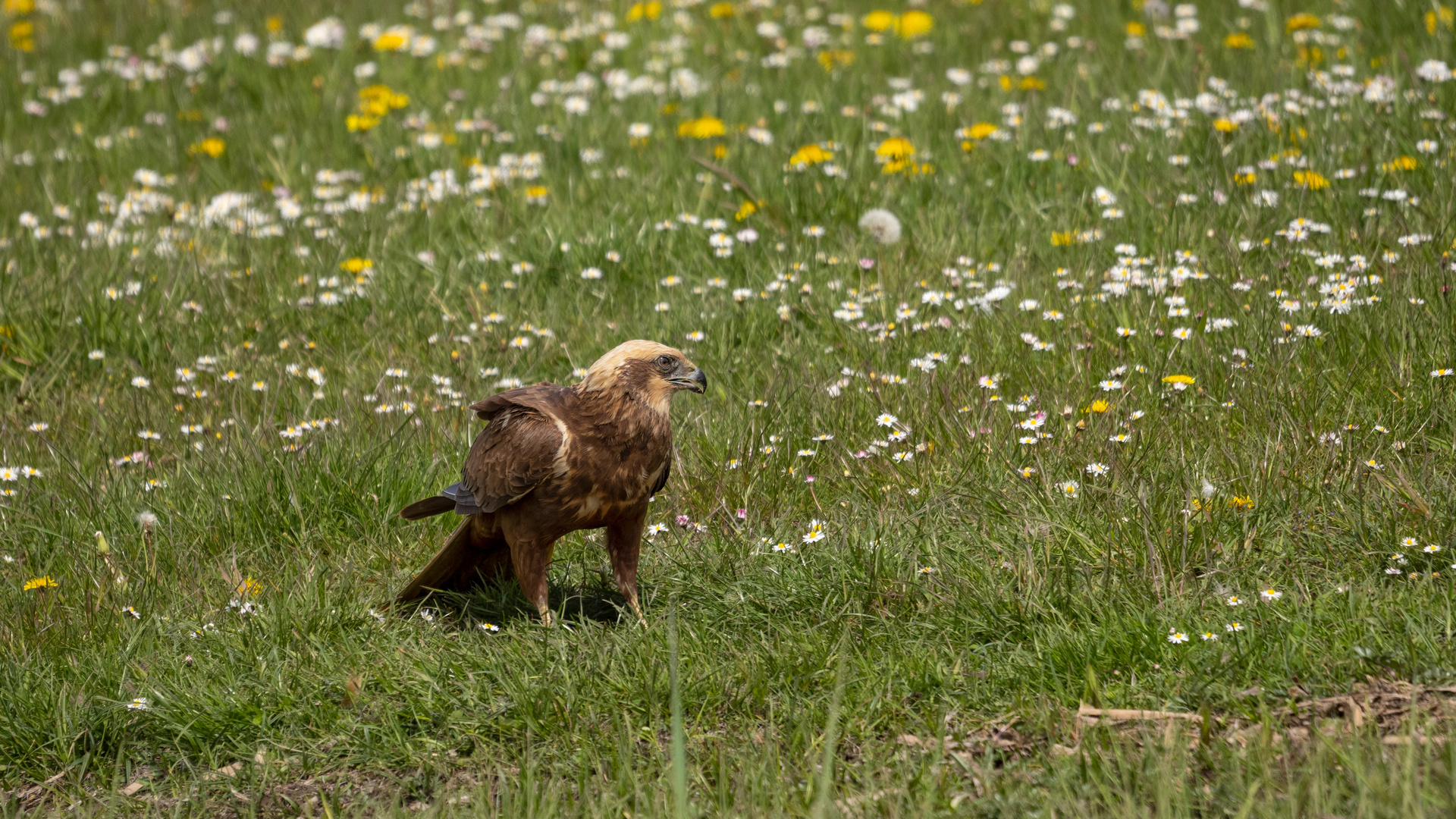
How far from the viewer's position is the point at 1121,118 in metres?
6.70

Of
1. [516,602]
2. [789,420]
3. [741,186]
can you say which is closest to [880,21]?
[741,186]

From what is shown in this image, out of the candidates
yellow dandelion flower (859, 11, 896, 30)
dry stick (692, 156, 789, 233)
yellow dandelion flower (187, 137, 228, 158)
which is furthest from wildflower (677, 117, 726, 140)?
yellow dandelion flower (187, 137, 228, 158)

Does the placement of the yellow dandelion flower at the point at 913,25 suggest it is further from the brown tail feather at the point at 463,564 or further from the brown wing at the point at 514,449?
the brown tail feather at the point at 463,564

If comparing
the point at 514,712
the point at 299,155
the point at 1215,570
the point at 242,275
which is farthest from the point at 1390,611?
the point at 299,155

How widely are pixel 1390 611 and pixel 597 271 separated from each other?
12.3 ft

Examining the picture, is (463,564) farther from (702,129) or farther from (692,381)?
(702,129)

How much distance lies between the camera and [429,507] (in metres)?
4.05

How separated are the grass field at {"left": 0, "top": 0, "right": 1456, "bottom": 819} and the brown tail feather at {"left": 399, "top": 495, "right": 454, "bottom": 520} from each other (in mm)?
315

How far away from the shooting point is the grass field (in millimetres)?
3229

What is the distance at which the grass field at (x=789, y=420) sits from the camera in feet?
10.6

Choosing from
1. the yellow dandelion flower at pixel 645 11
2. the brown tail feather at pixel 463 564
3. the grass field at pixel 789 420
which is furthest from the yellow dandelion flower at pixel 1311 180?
the yellow dandelion flower at pixel 645 11

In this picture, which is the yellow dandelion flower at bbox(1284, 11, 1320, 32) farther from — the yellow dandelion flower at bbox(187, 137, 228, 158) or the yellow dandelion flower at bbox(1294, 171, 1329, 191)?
the yellow dandelion flower at bbox(187, 137, 228, 158)

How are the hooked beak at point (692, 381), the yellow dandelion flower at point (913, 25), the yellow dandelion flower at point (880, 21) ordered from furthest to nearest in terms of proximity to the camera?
1. the yellow dandelion flower at point (880, 21)
2. the yellow dandelion flower at point (913, 25)
3. the hooked beak at point (692, 381)

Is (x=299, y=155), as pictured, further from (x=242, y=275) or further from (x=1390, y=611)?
(x=1390, y=611)
